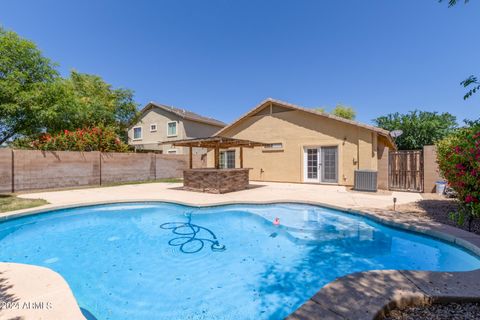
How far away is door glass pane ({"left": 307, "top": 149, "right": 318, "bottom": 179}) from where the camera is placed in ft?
47.2

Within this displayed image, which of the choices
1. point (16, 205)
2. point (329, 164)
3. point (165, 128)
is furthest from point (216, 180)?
point (165, 128)

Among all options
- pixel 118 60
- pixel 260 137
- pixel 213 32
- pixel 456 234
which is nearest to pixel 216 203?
pixel 456 234

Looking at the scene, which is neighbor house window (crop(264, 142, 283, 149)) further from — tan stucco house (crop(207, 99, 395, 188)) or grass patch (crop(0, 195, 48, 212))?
grass patch (crop(0, 195, 48, 212))

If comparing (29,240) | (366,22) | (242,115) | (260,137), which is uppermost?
(366,22)

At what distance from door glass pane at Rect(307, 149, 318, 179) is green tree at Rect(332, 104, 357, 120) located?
1485 inches

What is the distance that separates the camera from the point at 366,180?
11.0m

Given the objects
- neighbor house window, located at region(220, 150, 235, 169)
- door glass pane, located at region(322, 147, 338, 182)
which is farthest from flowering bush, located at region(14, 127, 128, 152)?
door glass pane, located at region(322, 147, 338, 182)

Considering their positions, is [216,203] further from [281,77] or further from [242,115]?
[281,77]

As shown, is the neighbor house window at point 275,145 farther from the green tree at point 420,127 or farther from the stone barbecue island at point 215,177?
the green tree at point 420,127

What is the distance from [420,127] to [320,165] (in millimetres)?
22611

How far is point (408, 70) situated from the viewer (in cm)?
1452

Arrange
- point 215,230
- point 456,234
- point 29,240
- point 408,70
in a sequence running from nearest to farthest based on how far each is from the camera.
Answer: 1. point 456,234
2. point 29,240
3. point 215,230
4. point 408,70

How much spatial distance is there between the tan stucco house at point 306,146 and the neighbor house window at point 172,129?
24.3 ft

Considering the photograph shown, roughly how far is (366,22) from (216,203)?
1266 cm
